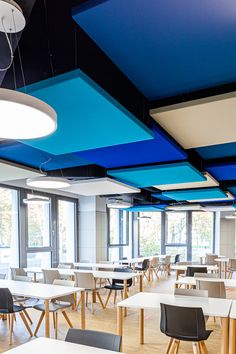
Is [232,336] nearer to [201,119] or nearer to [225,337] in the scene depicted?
[225,337]

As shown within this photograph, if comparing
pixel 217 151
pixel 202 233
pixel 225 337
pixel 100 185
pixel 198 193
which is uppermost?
pixel 217 151

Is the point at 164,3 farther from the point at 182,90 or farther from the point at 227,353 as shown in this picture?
the point at 227,353

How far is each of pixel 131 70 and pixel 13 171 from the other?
11.2ft

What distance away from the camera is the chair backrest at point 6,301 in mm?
4227

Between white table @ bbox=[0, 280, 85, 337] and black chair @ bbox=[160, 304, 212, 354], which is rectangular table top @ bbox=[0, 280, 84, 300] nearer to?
white table @ bbox=[0, 280, 85, 337]

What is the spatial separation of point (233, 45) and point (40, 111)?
4.88ft

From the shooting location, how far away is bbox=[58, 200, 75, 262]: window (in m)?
9.40

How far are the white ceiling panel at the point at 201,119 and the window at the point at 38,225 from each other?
5425mm

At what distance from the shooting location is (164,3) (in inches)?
68.4

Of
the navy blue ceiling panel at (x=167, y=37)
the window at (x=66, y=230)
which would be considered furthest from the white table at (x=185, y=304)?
the window at (x=66, y=230)

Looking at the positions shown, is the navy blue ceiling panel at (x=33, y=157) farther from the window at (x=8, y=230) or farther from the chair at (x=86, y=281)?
the chair at (x=86, y=281)

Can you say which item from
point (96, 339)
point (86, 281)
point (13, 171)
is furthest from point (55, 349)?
point (86, 281)

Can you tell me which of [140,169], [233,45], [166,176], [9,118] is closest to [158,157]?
Answer: [140,169]

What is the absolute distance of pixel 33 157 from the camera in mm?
5012
